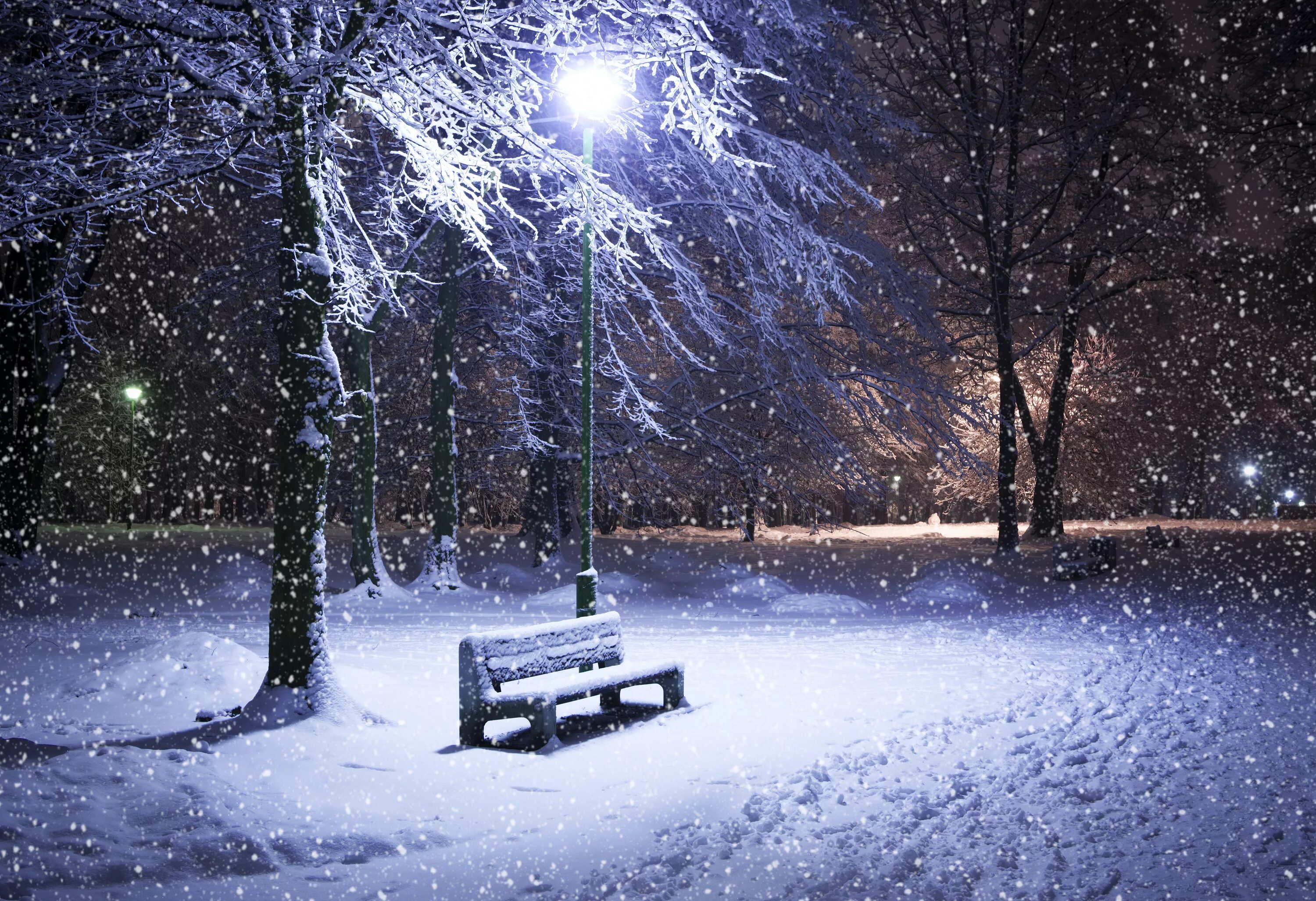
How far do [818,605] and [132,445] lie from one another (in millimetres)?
28522

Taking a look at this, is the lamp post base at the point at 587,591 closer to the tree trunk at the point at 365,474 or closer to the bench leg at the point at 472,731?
the bench leg at the point at 472,731

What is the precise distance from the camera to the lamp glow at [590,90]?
8.70m

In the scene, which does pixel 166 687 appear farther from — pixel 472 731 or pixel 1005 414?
pixel 1005 414

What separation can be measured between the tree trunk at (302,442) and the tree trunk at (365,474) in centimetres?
925

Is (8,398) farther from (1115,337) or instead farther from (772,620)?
(1115,337)

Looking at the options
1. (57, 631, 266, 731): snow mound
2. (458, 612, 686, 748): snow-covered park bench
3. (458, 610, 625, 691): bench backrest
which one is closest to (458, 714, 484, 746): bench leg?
(458, 612, 686, 748): snow-covered park bench

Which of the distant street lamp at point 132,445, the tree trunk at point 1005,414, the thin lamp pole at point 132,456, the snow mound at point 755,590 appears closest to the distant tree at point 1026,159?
the tree trunk at point 1005,414

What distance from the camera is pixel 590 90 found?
8898 mm

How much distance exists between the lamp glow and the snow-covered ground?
5292mm

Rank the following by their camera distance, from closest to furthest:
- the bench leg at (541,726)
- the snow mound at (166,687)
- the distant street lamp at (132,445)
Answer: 1. the bench leg at (541,726)
2. the snow mound at (166,687)
3. the distant street lamp at (132,445)

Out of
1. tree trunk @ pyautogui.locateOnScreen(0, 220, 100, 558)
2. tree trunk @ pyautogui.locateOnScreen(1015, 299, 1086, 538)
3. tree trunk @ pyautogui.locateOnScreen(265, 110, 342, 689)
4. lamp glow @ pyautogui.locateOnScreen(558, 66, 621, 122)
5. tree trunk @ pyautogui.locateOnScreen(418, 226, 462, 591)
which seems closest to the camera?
tree trunk @ pyautogui.locateOnScreen(265, 110, 342, 689)

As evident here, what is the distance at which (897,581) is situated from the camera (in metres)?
20.2

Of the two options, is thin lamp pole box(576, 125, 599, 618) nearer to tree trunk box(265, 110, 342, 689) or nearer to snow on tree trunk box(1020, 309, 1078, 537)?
tree trunk box(265, 110, 342, 689)

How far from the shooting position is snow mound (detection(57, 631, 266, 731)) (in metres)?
8.17
